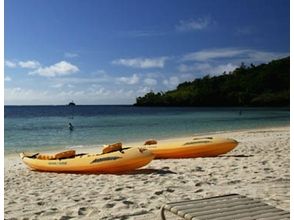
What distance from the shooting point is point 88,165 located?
6082 mm

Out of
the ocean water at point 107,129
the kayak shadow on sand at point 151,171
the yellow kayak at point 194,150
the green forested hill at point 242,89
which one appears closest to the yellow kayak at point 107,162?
the kayak shadow on sand at point 151,171

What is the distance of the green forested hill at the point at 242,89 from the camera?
6028 centimetres

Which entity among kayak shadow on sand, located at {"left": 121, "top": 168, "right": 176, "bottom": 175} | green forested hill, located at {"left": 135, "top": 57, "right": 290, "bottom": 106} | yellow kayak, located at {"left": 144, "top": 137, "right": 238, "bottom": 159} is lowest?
kayak shadow on sand, located at {"left": 121, "top": 168, "right": 176, "bottom": 175}

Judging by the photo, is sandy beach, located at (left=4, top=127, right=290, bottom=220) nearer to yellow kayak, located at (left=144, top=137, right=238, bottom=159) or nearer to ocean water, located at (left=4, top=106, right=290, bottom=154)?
yellow kayak, located at (left=144, top=137, right=238, bottom=159)

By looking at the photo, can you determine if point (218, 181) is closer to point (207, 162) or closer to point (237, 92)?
point (207, 162)

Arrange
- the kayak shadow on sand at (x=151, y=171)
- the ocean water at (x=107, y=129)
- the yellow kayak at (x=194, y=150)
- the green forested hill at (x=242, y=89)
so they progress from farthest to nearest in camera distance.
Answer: the green forested hill at (x=242, y=89) < the ocean water at (x=107, y=129) < the yellow kayak at (x=194, y=150) < the kayak shadow on sand at (x=151, y=171)

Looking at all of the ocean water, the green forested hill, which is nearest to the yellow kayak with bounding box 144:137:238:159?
the ocean water

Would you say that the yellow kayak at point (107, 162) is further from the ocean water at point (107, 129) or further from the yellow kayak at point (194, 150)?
the ocean water at point (107, 129)

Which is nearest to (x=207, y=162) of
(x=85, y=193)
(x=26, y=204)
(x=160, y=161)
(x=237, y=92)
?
(x=160, y=161)

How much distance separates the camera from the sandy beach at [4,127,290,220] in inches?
148

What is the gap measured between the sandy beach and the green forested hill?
5032 cm

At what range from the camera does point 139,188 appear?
4703 millimetres

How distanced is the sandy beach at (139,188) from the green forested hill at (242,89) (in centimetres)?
5032

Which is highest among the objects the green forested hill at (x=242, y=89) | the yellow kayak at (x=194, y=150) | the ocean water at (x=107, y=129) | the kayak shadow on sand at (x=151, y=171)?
the green forested hill at (x=242, y=89)
